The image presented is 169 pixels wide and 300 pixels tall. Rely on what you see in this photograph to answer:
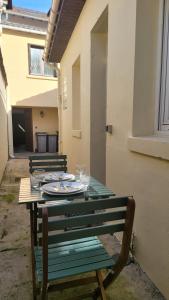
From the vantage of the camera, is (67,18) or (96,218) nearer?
(96,218)

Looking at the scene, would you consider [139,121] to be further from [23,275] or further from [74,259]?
[23,275]

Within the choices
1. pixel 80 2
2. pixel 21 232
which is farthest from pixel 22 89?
pixel 21 232

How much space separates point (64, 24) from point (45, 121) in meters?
6.59

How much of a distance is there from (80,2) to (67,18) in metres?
0.53

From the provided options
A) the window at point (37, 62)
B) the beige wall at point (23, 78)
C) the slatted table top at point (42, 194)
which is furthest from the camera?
the window at point (37, 62)

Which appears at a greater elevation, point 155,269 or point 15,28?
point 15,28

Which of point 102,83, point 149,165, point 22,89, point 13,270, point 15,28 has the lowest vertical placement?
point 13,270

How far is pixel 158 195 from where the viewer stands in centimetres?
155

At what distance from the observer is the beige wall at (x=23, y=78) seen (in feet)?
27.0

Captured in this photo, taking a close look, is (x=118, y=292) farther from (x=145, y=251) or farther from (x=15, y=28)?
(x=15, y=28)

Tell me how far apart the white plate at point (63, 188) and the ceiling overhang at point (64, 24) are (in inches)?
116

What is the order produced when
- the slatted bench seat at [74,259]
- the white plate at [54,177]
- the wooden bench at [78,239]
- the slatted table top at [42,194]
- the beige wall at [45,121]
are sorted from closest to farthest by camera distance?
the wooden bench at [78,239], the slatted bench seat at [74,259], the slatted table top at [42,194], the white plate at [54,177], the beige wall at [45,121]

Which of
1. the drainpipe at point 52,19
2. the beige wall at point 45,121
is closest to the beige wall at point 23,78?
the beige wall at point 45,121

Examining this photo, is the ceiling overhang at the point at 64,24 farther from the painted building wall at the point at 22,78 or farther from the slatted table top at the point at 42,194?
the painted building wall at the point at 22,78
